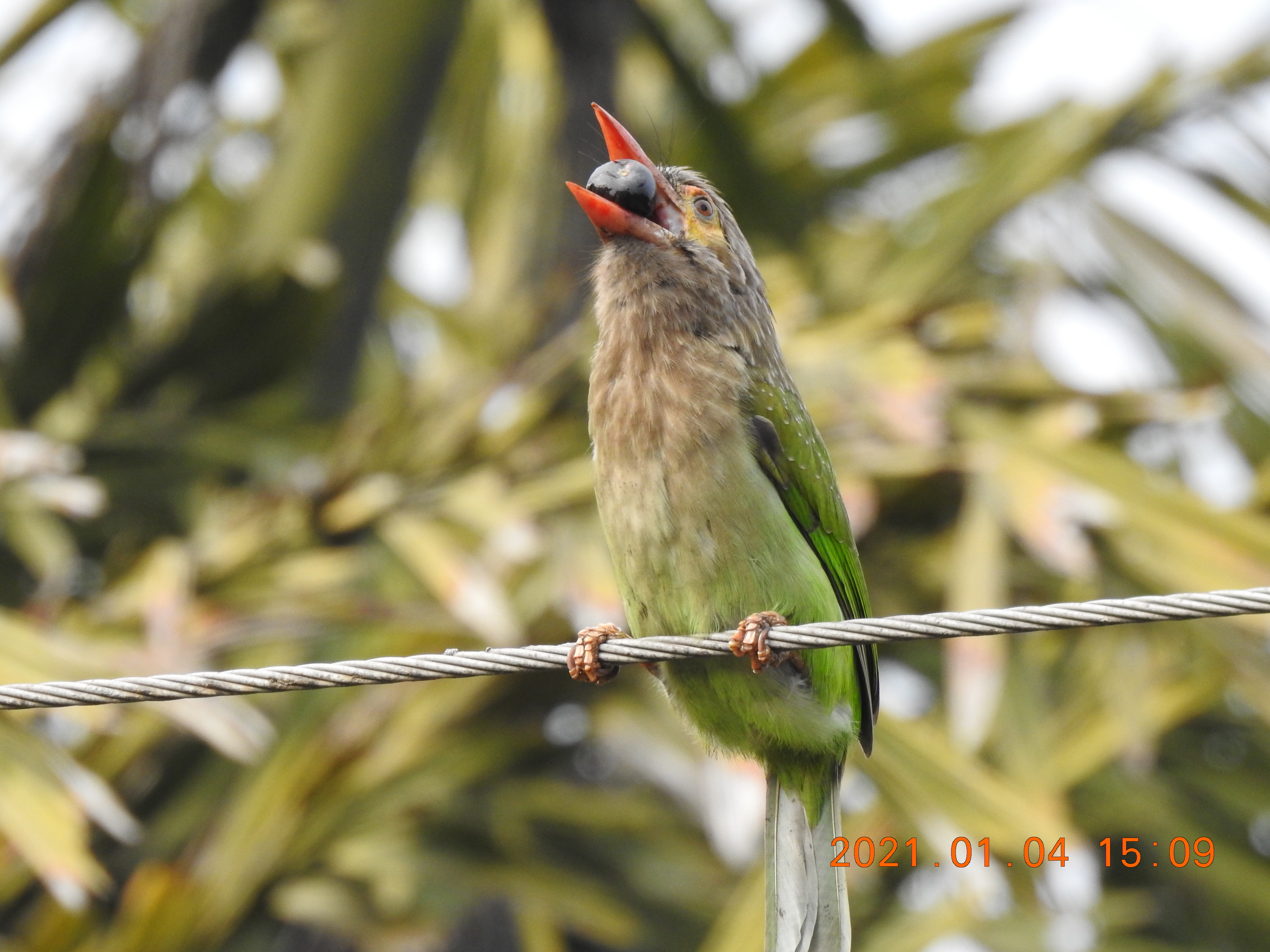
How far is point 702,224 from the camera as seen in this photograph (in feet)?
16.7

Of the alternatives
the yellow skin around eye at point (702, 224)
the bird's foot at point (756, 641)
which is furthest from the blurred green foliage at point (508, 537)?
the yellow skin around eye at point (702, 224)

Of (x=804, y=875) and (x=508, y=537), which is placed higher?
(x=508, y=537)

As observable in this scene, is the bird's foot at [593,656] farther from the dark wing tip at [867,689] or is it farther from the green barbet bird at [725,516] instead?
the dark wing tip at [867,689]

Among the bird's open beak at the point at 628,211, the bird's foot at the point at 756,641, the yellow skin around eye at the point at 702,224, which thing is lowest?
the bird's foot at the point at 756,641

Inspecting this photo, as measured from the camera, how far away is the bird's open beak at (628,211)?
474 centimetres

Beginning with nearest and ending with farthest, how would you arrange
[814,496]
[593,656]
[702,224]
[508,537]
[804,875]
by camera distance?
[593,656]
[804,875]
[814,496]
[702,224]
[508,537]

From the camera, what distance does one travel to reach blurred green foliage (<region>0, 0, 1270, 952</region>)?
242 inches

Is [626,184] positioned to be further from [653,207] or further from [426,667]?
[426,667]

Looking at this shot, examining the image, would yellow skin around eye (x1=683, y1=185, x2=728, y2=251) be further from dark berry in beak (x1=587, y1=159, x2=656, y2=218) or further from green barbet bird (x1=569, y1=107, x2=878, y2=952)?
dark berry in beak (x1=587, y1=159, x2=656, y2=218)

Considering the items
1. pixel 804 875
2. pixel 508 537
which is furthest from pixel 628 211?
pixel 804 875

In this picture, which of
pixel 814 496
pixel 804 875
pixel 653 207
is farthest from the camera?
pixel 653 207

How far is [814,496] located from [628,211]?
1106 mm

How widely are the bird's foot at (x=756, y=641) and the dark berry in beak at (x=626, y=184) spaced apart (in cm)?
150

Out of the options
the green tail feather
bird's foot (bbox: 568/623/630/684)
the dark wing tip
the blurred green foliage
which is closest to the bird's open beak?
bird's foot (bbox: 568/623/630/684)
